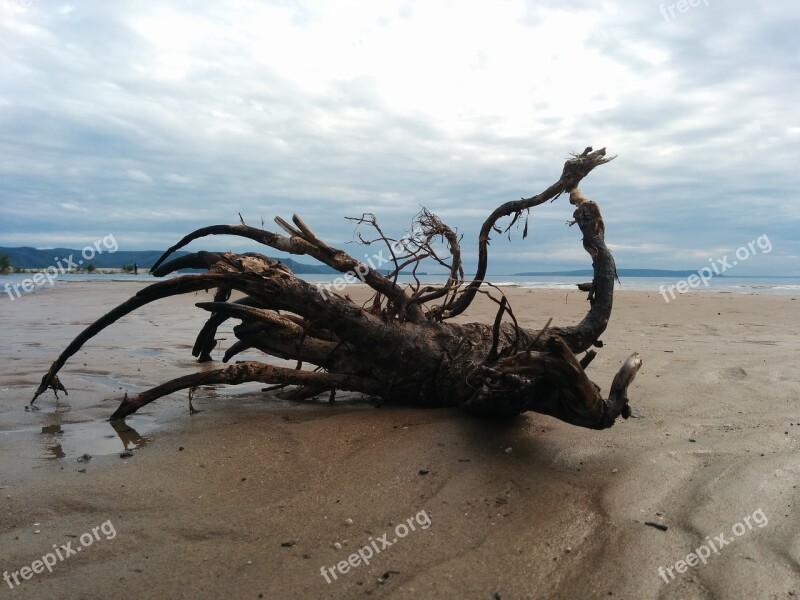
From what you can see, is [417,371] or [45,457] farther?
[417,371]

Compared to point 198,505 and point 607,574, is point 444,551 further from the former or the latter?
point 198,505

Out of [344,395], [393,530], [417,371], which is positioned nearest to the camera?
[393,530]

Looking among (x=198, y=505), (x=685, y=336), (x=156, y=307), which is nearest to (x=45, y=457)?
(x=198, y=505)

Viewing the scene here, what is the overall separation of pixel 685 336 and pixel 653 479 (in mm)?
6170

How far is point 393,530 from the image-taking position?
8.13 ft
